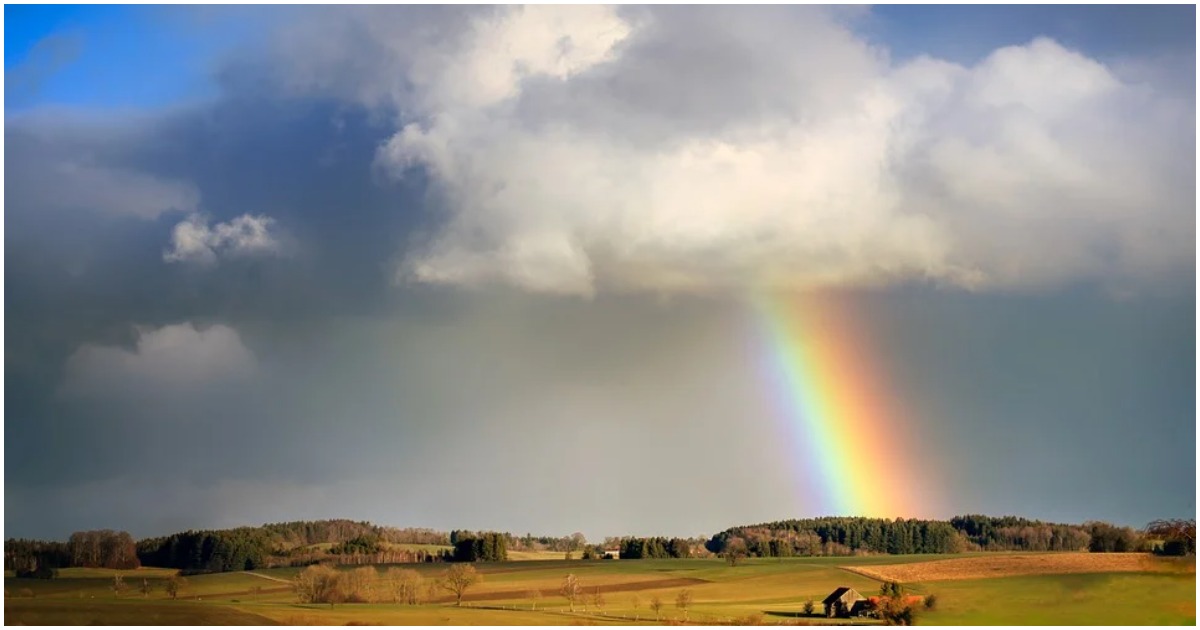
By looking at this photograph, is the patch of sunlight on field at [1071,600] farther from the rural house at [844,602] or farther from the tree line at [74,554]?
the tree line at [74,554]

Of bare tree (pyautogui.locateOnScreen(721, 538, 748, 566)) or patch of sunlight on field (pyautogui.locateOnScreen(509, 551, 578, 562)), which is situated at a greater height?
bare tree (pyautogui.locateOnScreen(721, 538, 748, 566))

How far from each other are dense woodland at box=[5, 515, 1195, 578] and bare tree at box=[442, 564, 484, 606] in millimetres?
12849

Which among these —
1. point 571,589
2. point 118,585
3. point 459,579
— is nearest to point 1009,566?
point 571,589

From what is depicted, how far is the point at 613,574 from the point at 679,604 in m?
19.6

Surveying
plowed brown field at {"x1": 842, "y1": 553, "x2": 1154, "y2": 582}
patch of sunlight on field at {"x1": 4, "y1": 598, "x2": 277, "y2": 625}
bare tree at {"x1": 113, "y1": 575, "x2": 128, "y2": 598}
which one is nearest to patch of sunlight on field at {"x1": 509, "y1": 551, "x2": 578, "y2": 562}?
plowed brown field at {"x1": 842, "y1": 553, "x2": 1154, "y2": 582}

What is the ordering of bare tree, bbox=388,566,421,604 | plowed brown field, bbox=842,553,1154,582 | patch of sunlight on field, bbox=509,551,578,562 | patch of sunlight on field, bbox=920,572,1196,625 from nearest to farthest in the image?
patch of sunlight on field, bbox=920,572,1196,625
bare tree, bbox=388,566,421,604
plowed brown field, bbox=842,553,1154,582
patch of sunlight on field, bbox=509,551,578,562

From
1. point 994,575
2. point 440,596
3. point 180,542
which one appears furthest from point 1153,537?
point 180,542

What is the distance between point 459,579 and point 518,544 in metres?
37.5

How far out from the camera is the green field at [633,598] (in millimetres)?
85625

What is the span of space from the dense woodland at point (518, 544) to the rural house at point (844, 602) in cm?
A: 2756

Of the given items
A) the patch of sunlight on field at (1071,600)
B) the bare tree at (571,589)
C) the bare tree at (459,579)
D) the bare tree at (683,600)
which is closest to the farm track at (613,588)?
the bare tree at (459,579)

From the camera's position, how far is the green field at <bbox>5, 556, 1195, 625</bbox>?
3371 inches

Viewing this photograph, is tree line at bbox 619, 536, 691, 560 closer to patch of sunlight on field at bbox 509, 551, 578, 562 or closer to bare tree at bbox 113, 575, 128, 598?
patch of sunlight on field at bbox 509, 551, 578, 562

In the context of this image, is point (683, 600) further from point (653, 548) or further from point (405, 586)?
point (653, 548)
